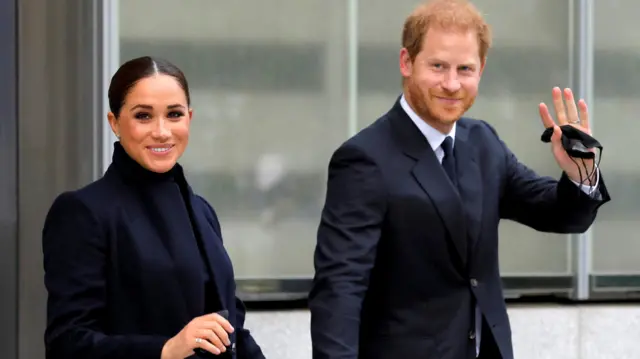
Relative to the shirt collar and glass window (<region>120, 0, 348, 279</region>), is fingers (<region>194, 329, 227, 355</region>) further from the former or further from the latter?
glass window (<region>120, 0, 348, 279</region>)

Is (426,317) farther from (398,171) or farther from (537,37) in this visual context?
(537,37)

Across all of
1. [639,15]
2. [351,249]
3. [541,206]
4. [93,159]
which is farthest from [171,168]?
[639,15]

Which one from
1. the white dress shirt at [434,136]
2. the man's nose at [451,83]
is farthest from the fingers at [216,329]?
the man's nose at [451,83]

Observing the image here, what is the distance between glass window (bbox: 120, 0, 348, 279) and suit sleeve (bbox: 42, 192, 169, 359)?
2.50m

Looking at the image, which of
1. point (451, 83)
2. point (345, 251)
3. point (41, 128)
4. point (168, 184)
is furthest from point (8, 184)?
point (451, 83)

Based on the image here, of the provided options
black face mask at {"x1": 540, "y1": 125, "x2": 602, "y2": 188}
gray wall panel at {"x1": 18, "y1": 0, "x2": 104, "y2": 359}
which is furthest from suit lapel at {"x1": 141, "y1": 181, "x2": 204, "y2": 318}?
gray wall panel at {"x1": 18, "y1": 0, "x2": 104, "y2": 359}

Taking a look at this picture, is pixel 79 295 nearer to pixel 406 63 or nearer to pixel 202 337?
pixel 202 337

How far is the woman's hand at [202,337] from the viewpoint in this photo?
2.85 meters

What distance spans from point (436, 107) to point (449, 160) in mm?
194

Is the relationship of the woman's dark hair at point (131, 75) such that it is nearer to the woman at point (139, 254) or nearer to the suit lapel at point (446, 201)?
the woman at point (139, 254)

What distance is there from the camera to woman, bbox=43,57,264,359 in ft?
9.65

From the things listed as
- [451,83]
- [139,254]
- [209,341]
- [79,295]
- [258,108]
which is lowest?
[209,341]

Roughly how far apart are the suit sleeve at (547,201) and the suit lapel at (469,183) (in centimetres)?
17

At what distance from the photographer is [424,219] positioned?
3244mm
